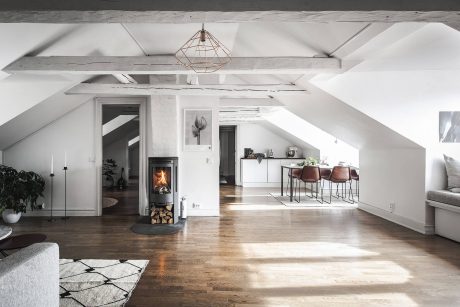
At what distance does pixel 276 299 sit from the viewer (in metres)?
2.61

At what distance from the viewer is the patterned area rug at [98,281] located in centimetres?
259

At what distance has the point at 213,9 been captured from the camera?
1.89 m

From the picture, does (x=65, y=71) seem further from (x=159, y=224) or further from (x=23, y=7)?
(x=159, y=224)

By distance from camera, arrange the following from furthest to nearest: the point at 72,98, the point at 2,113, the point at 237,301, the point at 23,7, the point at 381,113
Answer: the point at 72,98, the point at 381,113, the point at 2,113, the point at 237,301, the point at 23,7

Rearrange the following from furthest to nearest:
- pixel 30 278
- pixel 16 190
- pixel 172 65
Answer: pixel 16 190 < pixel 172 65 < pixel 30 278

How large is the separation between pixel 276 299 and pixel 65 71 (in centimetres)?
330

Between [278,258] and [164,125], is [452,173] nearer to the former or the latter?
[278,258]

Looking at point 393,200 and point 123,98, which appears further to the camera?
point 123,98

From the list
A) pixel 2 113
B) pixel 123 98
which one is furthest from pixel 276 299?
pixel 123 98

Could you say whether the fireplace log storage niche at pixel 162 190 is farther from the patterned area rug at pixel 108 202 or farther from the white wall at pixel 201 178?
the patterned area rug at pixel 108 202

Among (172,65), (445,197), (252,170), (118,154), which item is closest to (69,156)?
(172,65)

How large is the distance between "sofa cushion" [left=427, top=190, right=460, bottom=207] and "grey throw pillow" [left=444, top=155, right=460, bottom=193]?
0.19m

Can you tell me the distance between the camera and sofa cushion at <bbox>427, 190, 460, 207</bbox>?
413 centimetres

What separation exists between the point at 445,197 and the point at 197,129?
3.99 meters
